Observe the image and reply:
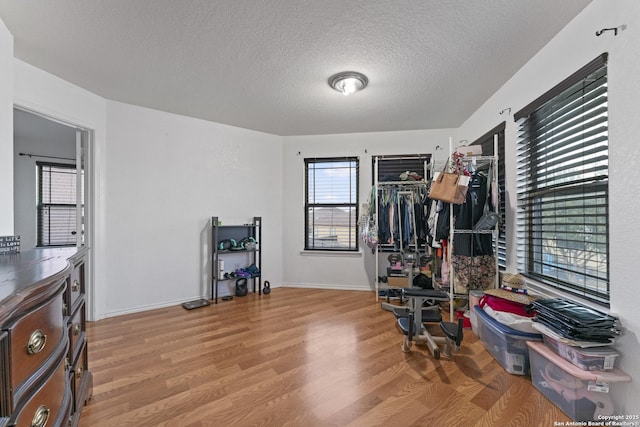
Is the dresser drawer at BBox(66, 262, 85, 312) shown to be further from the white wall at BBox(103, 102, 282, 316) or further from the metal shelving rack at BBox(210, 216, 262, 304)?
the metal shelving rack at BBox(210, 216, 262, 304)

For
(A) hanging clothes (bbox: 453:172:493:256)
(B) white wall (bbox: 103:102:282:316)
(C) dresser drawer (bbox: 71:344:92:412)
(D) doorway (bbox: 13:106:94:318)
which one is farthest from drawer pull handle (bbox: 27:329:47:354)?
(D) doorway (bbox: 13:106:94:318)

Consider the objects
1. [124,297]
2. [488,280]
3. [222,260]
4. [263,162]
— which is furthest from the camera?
[263,162]

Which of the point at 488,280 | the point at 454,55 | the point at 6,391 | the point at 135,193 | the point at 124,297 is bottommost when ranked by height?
the point at 124,297

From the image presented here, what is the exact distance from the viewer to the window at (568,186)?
1671 millimetres

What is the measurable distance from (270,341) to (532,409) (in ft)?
6.30

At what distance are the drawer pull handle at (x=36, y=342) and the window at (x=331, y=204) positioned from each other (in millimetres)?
3590

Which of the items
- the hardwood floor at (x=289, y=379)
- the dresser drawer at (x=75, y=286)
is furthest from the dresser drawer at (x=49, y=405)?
the hardwood floor at (x=289, y=379)

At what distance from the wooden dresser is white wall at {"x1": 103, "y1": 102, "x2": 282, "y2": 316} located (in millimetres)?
2118

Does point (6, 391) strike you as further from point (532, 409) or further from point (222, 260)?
point (222, 260)

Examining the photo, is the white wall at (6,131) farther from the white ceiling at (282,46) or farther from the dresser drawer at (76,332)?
the dresser drawer at (76,332)

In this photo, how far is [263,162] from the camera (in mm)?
4207

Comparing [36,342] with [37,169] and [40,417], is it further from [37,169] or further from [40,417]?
[37,169]

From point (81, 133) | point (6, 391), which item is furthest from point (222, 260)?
point (6, 391)

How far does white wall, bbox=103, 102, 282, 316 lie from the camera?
310cm
